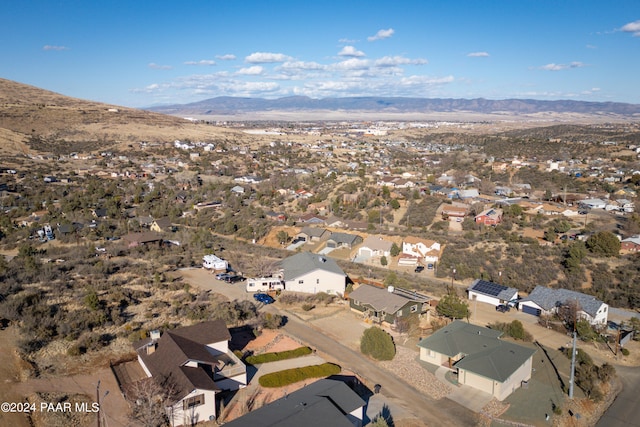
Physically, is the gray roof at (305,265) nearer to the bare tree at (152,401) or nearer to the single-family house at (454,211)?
the bare tree at (152,401)

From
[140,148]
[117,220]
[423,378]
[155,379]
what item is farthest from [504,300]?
[140,148]

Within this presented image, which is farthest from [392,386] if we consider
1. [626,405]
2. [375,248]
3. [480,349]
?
[375,248]

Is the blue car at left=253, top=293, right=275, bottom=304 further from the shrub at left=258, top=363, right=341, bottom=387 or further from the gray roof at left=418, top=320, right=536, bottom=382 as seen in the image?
the gray roof at left=418, top=320, right=536, bottom=382

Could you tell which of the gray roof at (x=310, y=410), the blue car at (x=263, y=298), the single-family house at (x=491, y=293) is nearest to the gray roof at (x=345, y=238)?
the single-family house at (x=491, y=293)

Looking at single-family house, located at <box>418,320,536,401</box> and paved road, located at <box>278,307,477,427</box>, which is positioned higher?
single-family house, located at <box>418,320,536,401</box>

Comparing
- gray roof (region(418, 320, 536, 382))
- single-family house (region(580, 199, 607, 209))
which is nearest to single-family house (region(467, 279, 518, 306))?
gray roof (region(418, 320, 536, 382))

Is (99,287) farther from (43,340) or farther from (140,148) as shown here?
(140,148)

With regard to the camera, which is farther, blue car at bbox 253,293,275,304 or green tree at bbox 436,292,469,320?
blue car at bbox 253,293,275,304
